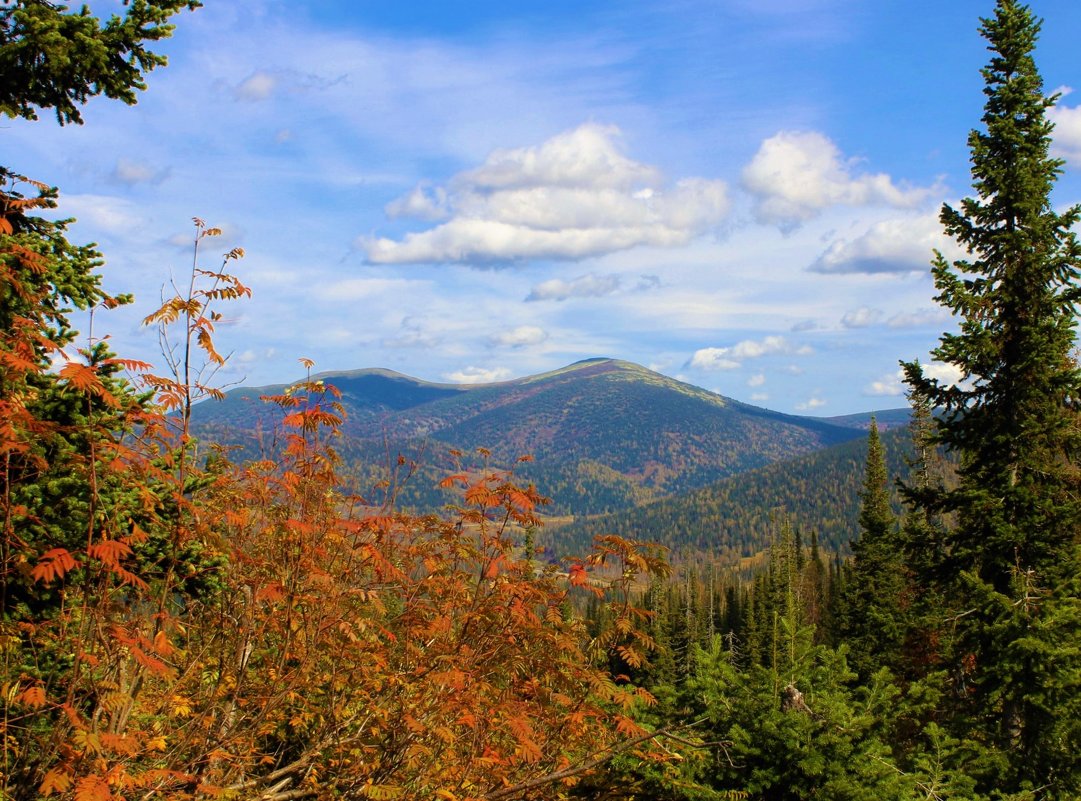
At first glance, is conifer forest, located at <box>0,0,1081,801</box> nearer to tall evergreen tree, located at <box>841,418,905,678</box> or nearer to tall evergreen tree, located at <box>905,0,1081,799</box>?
tall evergreen tree, located at <box>905,0,1081,799</box>

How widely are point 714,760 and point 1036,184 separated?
12069 millimetres

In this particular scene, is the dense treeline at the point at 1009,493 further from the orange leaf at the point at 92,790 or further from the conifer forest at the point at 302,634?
the orange leaf at the point at 92,790

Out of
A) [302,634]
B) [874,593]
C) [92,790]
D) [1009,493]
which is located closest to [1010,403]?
[1009,493]

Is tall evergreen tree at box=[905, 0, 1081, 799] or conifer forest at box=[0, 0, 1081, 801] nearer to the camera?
conifer forest at box=[0, 0, 1081, 801]

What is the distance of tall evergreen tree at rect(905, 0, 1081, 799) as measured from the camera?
12.3m

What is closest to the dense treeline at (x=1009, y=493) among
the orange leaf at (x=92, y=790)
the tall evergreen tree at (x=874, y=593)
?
the orange leaf at (x=92, y=790)

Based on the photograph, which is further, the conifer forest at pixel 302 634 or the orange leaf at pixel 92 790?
the conifer forest at pixel 302 634

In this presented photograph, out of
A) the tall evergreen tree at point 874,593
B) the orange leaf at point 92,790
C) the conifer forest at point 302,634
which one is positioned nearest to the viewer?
the orange leaf at point 92,790

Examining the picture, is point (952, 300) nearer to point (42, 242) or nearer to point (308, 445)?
point (308, 445)

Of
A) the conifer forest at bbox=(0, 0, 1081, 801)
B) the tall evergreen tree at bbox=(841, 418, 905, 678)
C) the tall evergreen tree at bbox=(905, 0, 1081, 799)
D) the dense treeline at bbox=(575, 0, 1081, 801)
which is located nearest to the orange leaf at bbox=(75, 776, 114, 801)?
the conifer forest at bbox=(0, 0, 1081, 801)

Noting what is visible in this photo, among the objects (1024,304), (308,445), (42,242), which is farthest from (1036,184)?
(42,242)

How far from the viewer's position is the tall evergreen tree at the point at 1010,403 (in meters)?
12.3

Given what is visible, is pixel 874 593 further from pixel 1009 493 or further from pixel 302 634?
pixel 302 634

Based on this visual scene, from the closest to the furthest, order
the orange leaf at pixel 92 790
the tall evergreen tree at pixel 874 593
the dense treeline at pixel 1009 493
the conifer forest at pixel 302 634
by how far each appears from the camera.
→ the orange leaf at pixel 92 790 → the conifer forest at pixel 302 634 → the dense treeline at pixel 1009 493 → the tall evergreen tree at pixel 874 593
